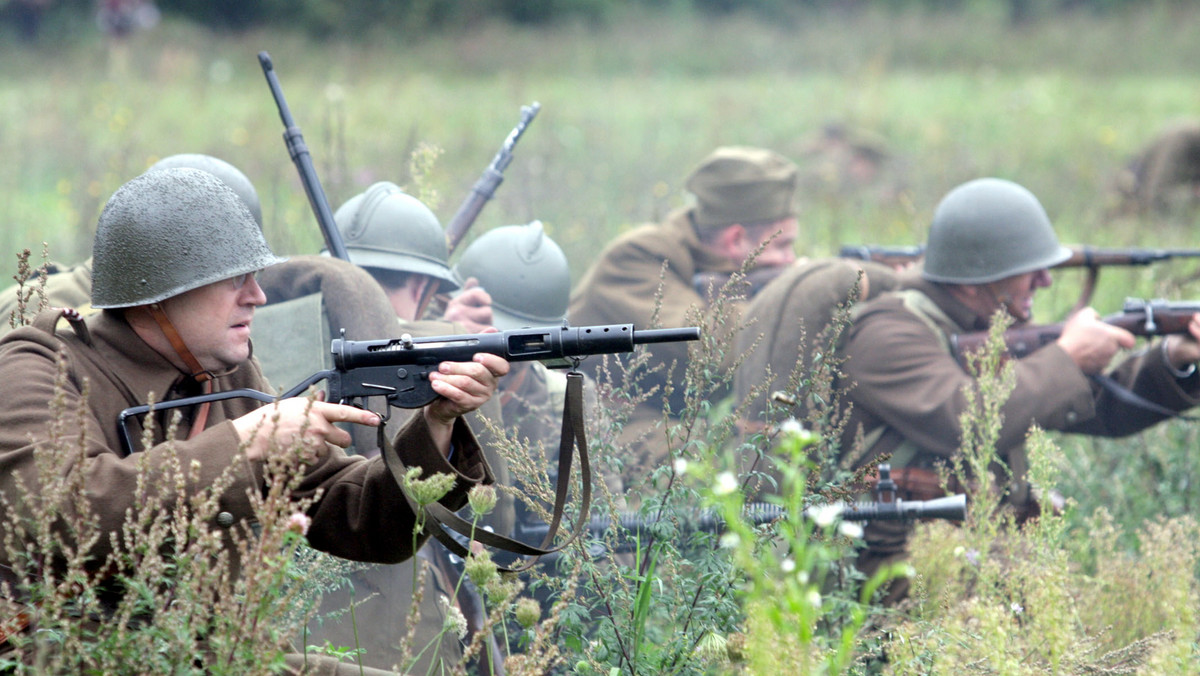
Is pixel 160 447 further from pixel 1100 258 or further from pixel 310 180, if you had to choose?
pixel 1100 258

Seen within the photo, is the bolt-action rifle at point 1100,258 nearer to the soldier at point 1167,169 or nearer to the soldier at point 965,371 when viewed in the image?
the soldier at point 965,371

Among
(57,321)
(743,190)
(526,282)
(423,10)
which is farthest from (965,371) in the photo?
(423,10)

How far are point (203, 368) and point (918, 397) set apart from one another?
3224mm

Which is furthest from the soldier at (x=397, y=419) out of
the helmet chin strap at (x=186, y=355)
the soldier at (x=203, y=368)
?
the helmet chin strap at (x=186, y=355)

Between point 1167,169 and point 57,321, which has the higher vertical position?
point 57,321

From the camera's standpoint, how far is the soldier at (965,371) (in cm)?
497

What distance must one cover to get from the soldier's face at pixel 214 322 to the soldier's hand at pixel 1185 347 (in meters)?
4.56

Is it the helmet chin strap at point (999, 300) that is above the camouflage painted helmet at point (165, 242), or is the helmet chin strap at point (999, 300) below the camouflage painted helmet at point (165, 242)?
below

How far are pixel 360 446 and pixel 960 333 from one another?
120 inches

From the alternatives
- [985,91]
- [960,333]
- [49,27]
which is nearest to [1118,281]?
Result: [960,333]

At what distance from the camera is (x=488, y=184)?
18.2ft

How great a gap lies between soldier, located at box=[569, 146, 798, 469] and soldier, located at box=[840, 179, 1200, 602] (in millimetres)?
1446

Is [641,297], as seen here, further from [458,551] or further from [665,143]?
[665,143]

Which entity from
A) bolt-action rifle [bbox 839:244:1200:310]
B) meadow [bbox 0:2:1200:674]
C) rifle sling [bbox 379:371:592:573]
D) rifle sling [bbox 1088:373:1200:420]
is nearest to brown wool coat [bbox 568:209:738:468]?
meadow [bbox 0:2:1200:674]
